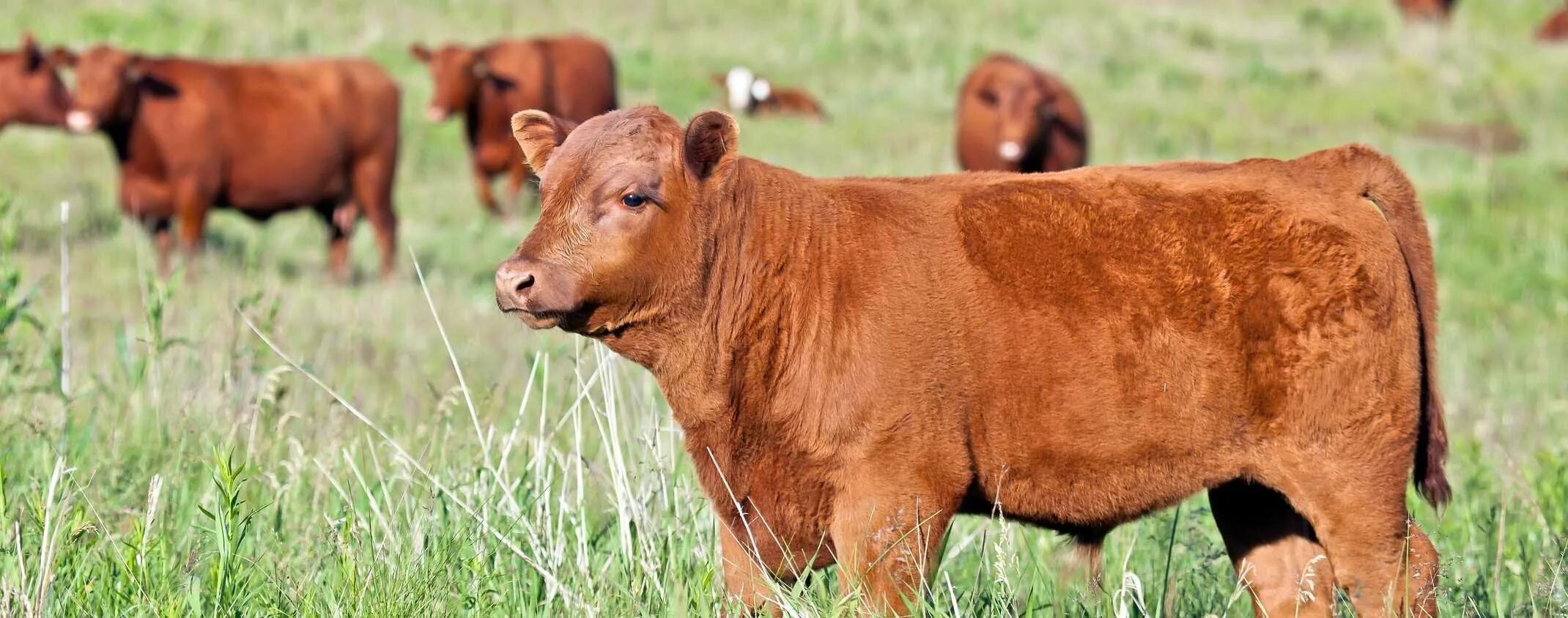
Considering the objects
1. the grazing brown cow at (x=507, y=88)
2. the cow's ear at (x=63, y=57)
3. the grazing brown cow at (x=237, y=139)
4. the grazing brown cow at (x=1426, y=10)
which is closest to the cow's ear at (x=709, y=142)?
the grazing brown cow at (x=237, y=139)

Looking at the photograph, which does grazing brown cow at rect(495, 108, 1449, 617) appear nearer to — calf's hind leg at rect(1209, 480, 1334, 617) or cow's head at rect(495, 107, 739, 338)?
cow's head at rect(495, 107, 739, 338)

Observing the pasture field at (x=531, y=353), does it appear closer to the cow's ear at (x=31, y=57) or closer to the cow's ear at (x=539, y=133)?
the cow's ear at (x=539, y=133)

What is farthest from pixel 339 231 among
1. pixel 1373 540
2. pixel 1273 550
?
pixel 1373 540

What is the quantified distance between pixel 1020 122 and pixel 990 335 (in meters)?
13.7

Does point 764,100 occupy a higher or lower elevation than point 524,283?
lower

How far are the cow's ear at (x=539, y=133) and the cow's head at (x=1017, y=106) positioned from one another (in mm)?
13367

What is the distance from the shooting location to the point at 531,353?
5.70 meters

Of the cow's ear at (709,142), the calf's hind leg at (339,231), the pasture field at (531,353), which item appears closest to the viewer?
the cow's ear at (709,142)

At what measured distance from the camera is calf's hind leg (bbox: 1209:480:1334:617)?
15.5 feet

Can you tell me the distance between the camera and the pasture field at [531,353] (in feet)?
13.6

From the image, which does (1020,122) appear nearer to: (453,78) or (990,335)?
(453,78)

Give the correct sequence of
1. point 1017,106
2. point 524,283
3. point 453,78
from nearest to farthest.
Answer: point 524,283 → point 1017,106 → point 453,78

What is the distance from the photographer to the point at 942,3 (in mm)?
33500

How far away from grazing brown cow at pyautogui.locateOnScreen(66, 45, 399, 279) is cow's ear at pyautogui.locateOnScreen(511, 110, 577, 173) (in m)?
9.74
